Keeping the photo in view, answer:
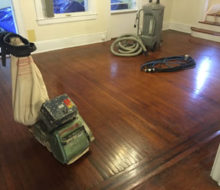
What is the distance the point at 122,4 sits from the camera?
15.8 ft

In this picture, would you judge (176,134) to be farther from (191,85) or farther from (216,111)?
(191,85)

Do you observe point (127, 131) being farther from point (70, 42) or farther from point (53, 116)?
point (70, 42)

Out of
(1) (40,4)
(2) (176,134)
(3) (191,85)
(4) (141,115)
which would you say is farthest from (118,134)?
(1) (40,4)

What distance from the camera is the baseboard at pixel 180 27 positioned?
17.7 ft

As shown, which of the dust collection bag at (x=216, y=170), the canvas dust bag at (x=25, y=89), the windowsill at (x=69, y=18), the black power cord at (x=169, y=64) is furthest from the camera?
the windowsill at (x=69, y=18)

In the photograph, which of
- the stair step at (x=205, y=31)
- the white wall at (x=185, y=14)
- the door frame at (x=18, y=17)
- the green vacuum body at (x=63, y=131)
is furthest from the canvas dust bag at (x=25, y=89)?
the white wall at (x=185, y=14)

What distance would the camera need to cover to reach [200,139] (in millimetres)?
1835

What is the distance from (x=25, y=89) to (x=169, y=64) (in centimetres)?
252

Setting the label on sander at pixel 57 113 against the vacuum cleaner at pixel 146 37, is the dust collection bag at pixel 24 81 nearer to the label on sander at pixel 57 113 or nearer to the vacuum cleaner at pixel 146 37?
the label on sander at pixel 57 113

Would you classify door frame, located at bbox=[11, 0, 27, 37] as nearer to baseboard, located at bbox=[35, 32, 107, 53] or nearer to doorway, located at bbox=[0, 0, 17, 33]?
doorway, located at bbox=[0, 0, 17, 33]

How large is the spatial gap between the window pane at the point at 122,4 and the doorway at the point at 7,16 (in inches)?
84.0

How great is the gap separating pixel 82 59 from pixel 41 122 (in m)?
2.15

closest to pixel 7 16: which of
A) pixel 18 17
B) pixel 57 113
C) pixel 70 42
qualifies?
pixel 18 17

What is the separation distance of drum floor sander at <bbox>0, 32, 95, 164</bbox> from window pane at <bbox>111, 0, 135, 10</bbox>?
360cm
